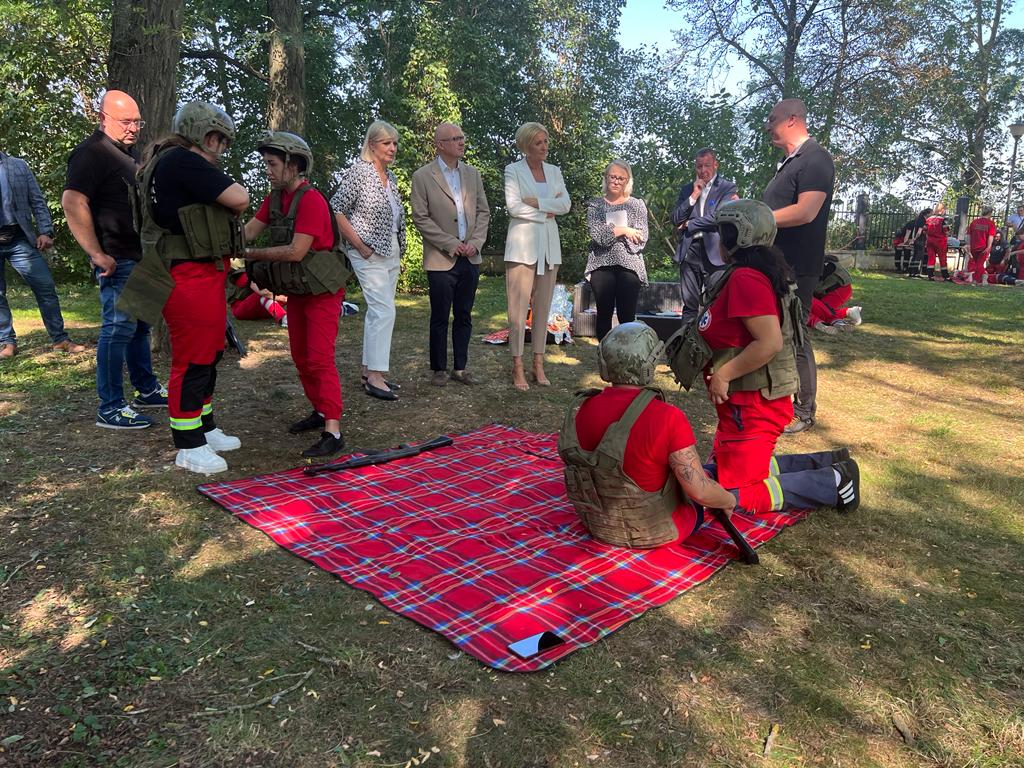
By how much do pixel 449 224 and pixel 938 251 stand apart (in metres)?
15.8

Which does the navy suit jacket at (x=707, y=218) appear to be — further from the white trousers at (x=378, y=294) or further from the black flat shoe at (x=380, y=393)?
the black flat shoe at (x=380, y=393)

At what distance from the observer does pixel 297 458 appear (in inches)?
178

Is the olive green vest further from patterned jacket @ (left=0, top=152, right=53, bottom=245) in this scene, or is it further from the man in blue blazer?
the man in blue blazer

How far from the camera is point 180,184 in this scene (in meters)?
3.66

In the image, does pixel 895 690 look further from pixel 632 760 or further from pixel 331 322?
pixel 331 322

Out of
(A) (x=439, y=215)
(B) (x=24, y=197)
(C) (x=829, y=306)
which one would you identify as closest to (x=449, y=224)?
(A) (x=439, y=215)

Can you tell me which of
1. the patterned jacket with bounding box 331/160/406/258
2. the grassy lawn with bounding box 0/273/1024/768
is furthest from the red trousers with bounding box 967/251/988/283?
the patterned jacket with bounding box 331/160/406/258

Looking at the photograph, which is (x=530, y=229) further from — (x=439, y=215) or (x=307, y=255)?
(x=307, y=255)

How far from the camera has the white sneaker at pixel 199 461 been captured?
4094 millimetres

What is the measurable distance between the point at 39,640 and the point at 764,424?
3149 millimetres

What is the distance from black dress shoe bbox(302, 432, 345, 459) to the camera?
448 cm

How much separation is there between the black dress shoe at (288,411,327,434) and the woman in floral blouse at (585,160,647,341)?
9.32ft

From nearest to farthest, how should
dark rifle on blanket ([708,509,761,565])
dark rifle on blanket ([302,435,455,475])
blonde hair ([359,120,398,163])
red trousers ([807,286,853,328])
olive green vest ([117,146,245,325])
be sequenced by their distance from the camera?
dark rifle on blanket ([708,509,761,565]) < olive green vest ([117,146,245,325]) < dark rifle on blanket ([302,435,455,475]) < blonde hair ([359,120,398,163]) < red trousers ([807,286,853,328])

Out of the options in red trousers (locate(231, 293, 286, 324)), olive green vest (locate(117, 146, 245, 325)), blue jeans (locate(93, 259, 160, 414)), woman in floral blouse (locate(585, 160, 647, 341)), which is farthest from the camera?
red trousers (locate(231, 293, 286, 324))
